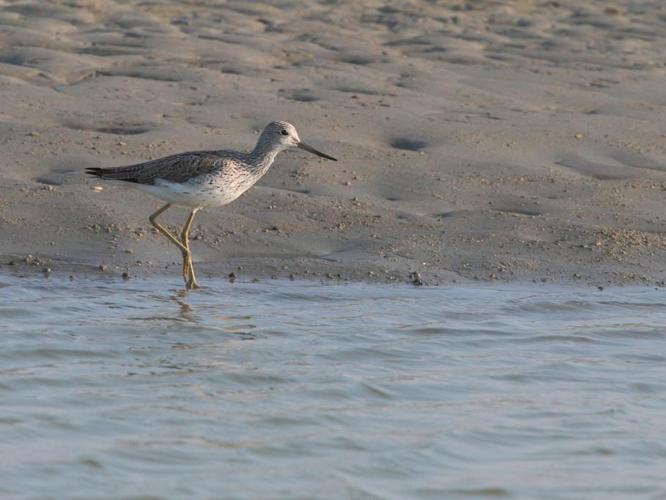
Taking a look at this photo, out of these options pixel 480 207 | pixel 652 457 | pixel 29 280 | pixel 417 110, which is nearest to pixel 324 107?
pixel 417 110

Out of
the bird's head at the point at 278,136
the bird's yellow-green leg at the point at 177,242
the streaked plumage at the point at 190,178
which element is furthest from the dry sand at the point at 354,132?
the bird's head at the point at 278,136

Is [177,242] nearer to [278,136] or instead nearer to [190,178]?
[190,178]

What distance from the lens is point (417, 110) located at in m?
12.0

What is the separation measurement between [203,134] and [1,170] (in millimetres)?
1665

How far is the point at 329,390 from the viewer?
7031 millimetres

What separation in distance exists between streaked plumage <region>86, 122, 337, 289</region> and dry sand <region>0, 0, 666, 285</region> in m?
0.38

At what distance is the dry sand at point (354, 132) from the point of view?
31.0ft

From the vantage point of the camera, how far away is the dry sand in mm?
9438

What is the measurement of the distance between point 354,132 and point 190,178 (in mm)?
2688

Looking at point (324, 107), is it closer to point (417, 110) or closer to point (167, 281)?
point (417, 110)

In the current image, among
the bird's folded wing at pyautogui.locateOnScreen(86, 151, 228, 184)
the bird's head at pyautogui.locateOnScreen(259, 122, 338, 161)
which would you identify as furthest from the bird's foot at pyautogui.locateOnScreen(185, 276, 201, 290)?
the bird's head at pyautogui.locateOnScreen(259, 122, 338, 161)

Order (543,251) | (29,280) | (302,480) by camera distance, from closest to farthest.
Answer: (302,480) < (29,280) < (543,251)

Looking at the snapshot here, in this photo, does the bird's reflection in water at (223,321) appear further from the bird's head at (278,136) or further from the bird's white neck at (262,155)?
the bird's head at (278,136)

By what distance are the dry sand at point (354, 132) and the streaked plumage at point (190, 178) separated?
0.38 m
